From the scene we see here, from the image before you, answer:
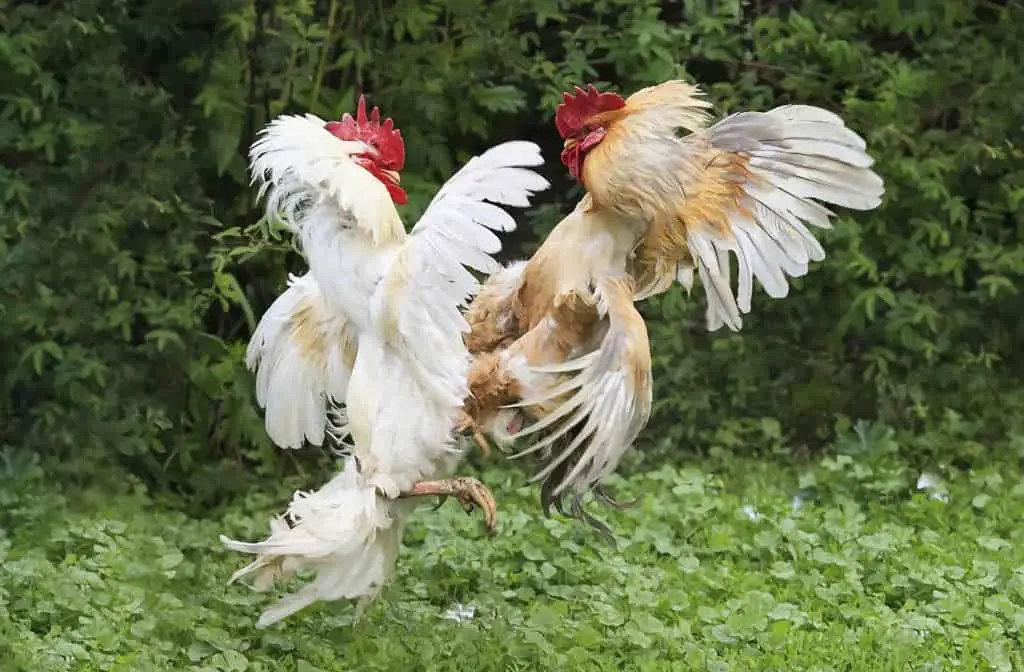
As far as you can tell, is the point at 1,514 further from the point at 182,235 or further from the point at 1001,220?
the point at 1001,220

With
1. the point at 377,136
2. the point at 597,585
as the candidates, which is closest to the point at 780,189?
the point at 377,136

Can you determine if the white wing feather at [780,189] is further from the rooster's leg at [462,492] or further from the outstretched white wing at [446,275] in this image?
the rooster's leg at [462,492]

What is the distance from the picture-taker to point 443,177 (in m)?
6.46

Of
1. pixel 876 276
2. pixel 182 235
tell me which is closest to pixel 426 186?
pixel 182 235

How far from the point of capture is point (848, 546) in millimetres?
5285

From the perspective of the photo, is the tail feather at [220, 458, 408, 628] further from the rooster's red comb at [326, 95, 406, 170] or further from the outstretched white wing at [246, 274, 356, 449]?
the rooster's red comb at [326, 95, 406, 170]

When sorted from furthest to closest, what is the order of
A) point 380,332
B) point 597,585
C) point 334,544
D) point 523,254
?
1. point 523,254
2. point 597,585
3. point 380,332
4. point 334,544

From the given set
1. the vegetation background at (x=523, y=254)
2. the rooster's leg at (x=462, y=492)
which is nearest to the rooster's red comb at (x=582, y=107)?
the rooster's leg at (x=462, y=492)

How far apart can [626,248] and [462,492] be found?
0.81 meters

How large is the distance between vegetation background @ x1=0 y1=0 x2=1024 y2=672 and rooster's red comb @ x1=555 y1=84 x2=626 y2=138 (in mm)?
1503

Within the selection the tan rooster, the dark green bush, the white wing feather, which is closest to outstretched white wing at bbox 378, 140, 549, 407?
the tan rooster

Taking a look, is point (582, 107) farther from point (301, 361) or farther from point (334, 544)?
point (334, 544)

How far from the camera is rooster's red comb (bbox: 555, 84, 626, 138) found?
4090mm

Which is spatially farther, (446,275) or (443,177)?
(443,177)
